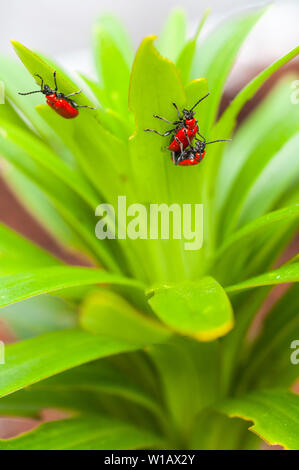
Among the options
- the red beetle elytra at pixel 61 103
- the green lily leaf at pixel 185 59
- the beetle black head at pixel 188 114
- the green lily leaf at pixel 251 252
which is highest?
the green lily leaf at pixel 185 59

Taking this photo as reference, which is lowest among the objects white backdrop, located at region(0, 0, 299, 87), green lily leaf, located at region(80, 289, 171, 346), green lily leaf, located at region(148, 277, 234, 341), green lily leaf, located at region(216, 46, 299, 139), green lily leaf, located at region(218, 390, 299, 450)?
green lily leaf, located at region(218, 390, 299, 450)

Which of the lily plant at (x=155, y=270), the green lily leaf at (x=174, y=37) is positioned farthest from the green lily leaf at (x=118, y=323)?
the green lily leaf at (x=174, y=37)

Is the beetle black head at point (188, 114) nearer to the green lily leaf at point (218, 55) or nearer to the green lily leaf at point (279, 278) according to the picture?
the green lily leaf at point (218, 55)

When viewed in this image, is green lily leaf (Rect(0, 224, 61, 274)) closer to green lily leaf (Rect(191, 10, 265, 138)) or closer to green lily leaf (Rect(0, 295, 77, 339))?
green lily leaf (Rect(0, 295, 77, 339))

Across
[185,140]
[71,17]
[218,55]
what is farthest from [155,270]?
[71,17]

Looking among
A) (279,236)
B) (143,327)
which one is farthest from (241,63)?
(143,327)

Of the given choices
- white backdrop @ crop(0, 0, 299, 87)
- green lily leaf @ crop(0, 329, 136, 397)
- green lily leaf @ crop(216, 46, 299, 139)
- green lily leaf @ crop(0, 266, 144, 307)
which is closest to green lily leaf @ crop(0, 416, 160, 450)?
green lily leaf @ crop(0, 329, 136, 397)

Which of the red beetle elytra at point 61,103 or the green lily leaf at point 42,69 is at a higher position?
the green lily leaf at point 42,69
